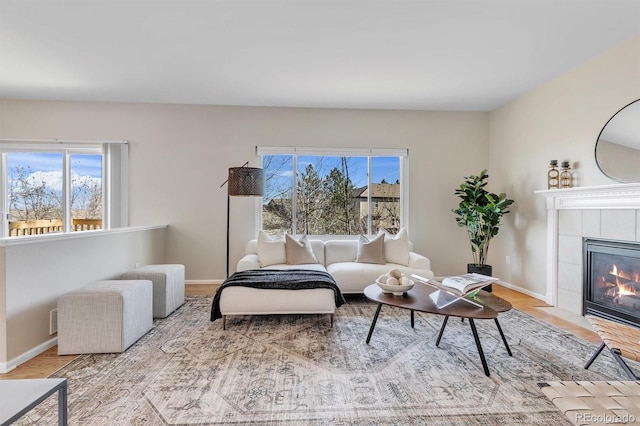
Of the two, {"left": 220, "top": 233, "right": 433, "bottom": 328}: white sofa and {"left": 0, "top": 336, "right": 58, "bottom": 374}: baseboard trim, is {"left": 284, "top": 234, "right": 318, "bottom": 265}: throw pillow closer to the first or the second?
{"left": 220, "top": 233, "right": 433, "bottom": 328}: white sofa

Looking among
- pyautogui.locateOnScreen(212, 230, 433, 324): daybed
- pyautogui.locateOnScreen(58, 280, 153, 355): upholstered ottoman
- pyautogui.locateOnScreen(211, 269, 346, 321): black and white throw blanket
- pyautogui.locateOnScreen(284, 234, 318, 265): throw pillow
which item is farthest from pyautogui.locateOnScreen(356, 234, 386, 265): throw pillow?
pyautogui.locateOnScreen(58, 280, 153, 355): upholstered ottoman

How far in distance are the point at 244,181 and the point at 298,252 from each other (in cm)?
114

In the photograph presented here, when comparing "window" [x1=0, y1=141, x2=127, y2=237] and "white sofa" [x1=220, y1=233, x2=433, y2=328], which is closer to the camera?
"white sofa" [x1=220, y1=233, x2=433, y2=328]

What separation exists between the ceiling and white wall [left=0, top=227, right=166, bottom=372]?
1.86 meters

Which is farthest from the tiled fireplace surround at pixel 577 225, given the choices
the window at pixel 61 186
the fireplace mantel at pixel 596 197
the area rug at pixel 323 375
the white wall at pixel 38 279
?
the window at pixel 61 186

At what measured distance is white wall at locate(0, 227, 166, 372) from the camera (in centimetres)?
226

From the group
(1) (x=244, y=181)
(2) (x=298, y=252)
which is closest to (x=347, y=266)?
(2) (x=298, y=252)

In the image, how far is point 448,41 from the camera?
9.68ft

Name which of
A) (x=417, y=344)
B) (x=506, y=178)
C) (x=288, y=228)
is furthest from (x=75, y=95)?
(x=506, y=178)

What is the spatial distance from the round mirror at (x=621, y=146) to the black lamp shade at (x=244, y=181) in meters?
3.72

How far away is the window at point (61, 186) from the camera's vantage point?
183 inches

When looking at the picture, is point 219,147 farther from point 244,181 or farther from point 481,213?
point 481,213

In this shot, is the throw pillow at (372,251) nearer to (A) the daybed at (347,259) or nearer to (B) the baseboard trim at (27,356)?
(A) the daybed at (347,259)

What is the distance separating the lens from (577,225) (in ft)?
11.4
